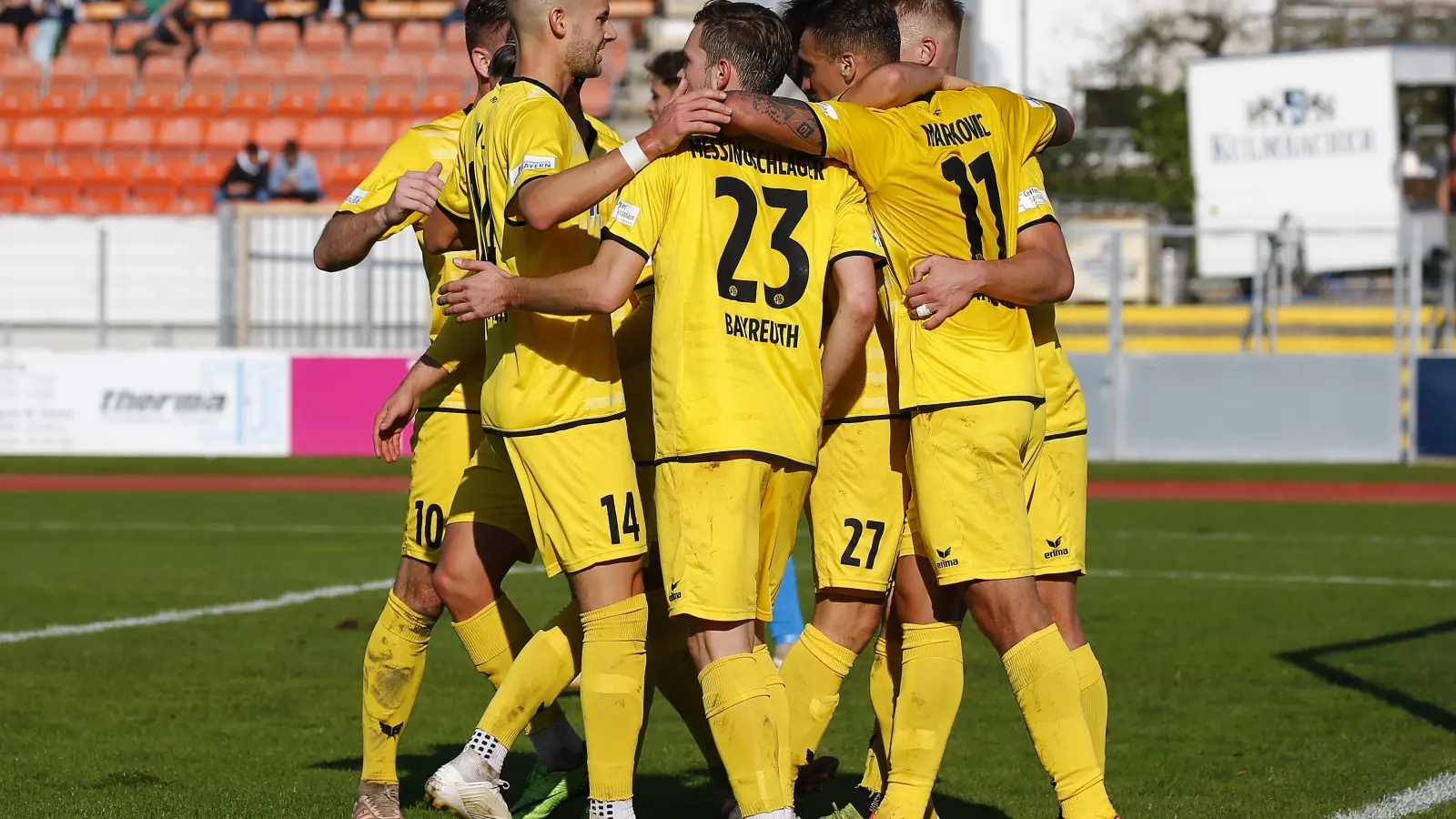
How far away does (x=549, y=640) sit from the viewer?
4.87 m

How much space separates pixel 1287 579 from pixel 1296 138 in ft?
60.0

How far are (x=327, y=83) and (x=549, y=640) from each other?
2589 cm

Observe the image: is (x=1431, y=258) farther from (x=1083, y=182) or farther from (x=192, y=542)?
(x=192, y=542)

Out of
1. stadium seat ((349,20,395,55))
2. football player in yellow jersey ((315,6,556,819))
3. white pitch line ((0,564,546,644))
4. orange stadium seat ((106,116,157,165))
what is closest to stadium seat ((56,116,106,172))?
orange stadium seat ((106,116,157,165))

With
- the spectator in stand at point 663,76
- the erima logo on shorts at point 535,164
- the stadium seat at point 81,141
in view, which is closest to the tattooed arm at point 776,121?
the erima logo on shorts at point 535,164

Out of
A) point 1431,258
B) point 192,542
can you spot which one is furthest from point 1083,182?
point 192,542

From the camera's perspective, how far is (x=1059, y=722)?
14.6ft

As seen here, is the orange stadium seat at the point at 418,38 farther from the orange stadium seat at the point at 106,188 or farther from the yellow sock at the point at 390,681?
the yellow sock at the point at 390,681

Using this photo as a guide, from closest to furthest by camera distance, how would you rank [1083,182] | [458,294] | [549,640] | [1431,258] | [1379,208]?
1. [458,294]
2. [549,640]
3. [1431,258]
4. [1379,208]
5. [1083,182]

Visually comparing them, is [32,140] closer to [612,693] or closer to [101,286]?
[101,286]

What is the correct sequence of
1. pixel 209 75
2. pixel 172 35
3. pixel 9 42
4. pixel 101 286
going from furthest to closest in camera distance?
1. pixel 9 42
2. pixel 172 35
3. pixel 209 75
4. pixel 101 286

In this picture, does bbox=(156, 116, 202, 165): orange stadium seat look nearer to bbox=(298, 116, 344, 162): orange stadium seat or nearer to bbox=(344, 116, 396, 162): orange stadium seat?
bbox=(298, 116, 344, 162): orange stadium seat

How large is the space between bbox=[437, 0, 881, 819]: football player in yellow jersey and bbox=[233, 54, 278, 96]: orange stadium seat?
2627 centimetres

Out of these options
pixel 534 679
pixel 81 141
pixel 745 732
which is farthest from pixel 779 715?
pixel 81 141
